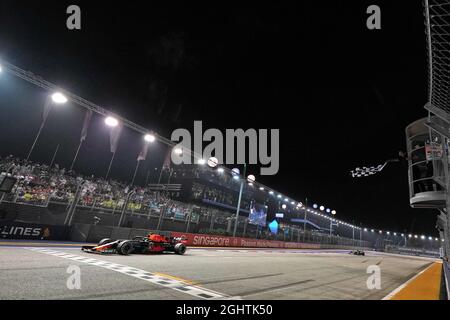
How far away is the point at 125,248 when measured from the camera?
9633 millimetres

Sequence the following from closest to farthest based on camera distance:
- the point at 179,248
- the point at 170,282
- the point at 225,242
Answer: the point at 170,282 < the point at 179,248 < the point at 225,242

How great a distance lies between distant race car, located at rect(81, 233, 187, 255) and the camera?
9.27 meters

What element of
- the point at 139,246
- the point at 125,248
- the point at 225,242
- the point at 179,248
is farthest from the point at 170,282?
the point at 225,242

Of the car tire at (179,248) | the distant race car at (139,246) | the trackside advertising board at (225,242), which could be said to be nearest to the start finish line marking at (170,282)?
the distant race car at (139,246)

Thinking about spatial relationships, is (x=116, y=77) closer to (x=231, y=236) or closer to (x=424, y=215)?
(x=231, y=236)

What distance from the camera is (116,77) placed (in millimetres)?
17859

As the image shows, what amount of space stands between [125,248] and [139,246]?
866 mm

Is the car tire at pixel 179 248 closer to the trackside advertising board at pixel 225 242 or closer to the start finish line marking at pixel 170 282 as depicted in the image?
the trackside advertising board at pixel 225 242

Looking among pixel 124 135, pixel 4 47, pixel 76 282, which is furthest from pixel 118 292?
pixel 124 135

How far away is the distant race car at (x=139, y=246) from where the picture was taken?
927 cm

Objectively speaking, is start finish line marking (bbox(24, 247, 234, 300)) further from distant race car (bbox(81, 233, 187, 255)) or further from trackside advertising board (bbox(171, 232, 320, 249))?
trackside advertising board (bbox(171, 232, 320, 249))

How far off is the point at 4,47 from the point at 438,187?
2580cm

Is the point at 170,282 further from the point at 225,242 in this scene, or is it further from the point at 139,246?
the point at 225,242

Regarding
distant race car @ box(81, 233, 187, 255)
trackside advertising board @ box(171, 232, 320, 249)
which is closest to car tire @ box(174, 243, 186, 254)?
distant race car @ box(81, 233, 187, 255)
